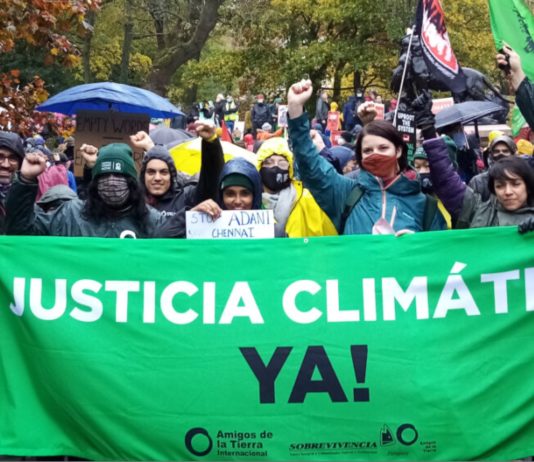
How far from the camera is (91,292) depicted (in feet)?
16.2

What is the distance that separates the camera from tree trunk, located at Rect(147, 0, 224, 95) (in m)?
29.4

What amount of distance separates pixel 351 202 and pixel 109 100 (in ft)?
21.0

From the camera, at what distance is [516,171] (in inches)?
220

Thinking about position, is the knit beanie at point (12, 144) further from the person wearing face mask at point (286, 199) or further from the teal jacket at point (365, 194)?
the teal jacket at point (365, 194)

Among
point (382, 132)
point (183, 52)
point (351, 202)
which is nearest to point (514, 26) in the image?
point (382, 132)

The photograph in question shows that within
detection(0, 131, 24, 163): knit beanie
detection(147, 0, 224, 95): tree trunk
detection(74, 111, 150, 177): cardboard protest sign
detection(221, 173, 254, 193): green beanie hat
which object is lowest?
detection(221, 173, 254, 193): green beanie hat

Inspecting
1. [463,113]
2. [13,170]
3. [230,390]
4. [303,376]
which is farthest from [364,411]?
[463,113]

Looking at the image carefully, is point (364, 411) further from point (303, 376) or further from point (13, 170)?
point (13, 170)

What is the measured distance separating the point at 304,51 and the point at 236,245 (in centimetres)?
3125

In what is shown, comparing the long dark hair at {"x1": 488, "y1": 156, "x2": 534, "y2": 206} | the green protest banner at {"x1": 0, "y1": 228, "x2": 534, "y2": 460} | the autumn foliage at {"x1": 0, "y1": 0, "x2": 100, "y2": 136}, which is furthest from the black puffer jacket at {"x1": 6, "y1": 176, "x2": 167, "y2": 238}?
the autumn foliage at {"x1": 0, "y1": 0, "x2": 100, "y2": 136}

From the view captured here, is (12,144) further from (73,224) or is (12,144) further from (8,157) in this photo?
(73,224)

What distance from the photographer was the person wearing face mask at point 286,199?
6094mm

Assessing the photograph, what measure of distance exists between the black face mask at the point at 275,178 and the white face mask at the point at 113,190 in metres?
1.05

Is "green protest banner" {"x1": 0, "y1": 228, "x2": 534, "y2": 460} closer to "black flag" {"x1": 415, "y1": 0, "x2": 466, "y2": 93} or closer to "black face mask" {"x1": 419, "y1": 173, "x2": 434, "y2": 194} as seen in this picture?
"black flag" {"x1": 415, "y1": 0, "x2": 466, "y2": 93}
